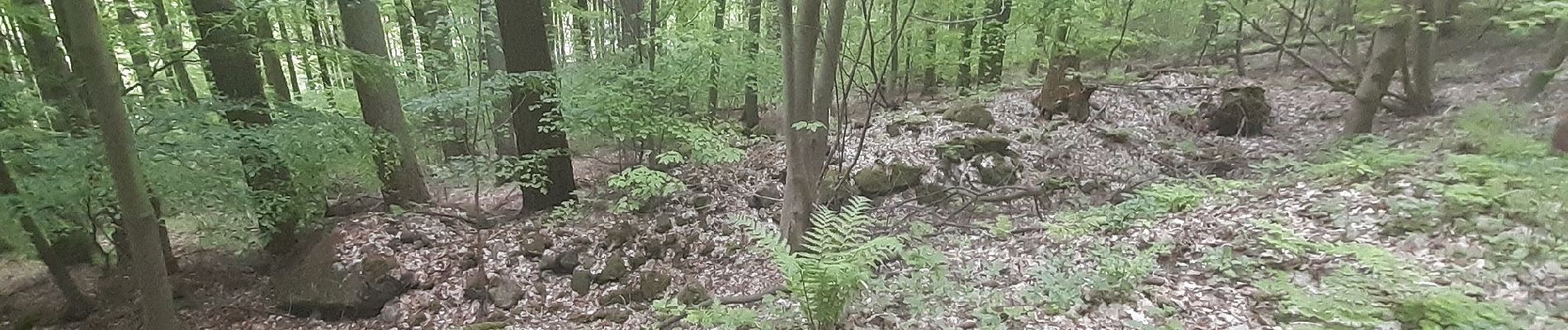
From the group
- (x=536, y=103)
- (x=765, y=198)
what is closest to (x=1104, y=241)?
(x=765, y=198)

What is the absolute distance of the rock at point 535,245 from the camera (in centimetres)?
804

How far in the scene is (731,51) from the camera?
10.0 metres

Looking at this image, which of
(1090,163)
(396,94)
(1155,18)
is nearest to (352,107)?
(396,94)

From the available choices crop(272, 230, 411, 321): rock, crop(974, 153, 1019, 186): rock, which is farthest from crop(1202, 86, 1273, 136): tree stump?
crop(272, 230, 411, 321): rock

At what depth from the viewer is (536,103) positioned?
857cm

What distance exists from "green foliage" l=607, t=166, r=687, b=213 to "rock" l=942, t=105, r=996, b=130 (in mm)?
4430

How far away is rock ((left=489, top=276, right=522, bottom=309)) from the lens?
23.6ft

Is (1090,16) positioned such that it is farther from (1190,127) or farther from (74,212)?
(74,212)

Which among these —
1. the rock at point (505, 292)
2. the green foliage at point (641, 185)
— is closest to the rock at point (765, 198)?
the green foliage at point (641, 185)

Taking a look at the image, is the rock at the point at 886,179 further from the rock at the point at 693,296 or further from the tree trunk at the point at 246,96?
the tree trunk at the point at 246,96

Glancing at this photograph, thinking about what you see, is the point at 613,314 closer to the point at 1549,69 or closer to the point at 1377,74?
the point at 1377,74

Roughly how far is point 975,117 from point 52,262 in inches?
408

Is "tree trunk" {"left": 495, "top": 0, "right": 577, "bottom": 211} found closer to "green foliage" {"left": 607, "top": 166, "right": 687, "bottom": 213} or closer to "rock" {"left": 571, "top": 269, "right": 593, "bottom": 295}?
"green foliage" {"left": 607, "top": 166, "right": 687, "bottom": 213}

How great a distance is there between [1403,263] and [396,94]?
944 cm
